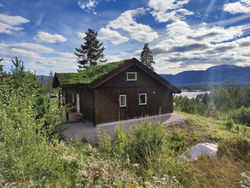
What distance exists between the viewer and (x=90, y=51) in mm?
30562

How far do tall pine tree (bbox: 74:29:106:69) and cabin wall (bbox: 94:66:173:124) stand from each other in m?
21.8

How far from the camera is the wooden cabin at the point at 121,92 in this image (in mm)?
9688

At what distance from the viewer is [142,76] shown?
1154cm

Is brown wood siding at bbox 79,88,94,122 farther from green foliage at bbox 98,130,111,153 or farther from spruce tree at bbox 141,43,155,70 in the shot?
spruce tree at bbox 141,43,155,70

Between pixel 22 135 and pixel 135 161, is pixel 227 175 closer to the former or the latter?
pixel 135 161

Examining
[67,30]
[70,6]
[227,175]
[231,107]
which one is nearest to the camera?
[227,175]

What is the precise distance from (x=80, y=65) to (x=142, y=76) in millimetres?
23320

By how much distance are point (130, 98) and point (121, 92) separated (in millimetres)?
988

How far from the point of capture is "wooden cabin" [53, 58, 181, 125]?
9.69m

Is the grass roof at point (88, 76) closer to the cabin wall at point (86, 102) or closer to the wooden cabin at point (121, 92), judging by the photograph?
the wooden cabin at point (121, 92)

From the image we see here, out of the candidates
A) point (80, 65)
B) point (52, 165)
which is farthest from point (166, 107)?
point (80, 65)

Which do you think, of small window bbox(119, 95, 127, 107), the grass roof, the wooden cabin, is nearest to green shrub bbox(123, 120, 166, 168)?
the wooden cabin

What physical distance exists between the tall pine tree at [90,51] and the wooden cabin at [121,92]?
1879 centimetres

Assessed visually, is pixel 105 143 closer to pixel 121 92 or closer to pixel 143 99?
pixel 121 92
